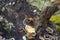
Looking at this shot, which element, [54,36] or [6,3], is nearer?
[54,36]

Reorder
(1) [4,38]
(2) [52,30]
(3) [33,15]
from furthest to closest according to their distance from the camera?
(3) [33,15] → (2) [52,30] → (1) [4,38]

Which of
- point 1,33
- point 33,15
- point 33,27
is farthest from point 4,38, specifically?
point 33,15

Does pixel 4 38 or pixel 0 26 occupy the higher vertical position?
pixel 0 26

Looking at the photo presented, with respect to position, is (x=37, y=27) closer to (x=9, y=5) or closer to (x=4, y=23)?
(x=4, y=23)

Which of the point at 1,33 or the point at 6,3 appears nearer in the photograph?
the point at 1,33

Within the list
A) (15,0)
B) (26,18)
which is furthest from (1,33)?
(15,0)

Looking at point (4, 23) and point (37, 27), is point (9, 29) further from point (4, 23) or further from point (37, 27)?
point (37, 27)

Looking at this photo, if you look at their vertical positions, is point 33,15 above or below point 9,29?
above

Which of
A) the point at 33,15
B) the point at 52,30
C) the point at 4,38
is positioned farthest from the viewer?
the point at 33,15

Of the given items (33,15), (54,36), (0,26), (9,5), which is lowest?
(54,36)
